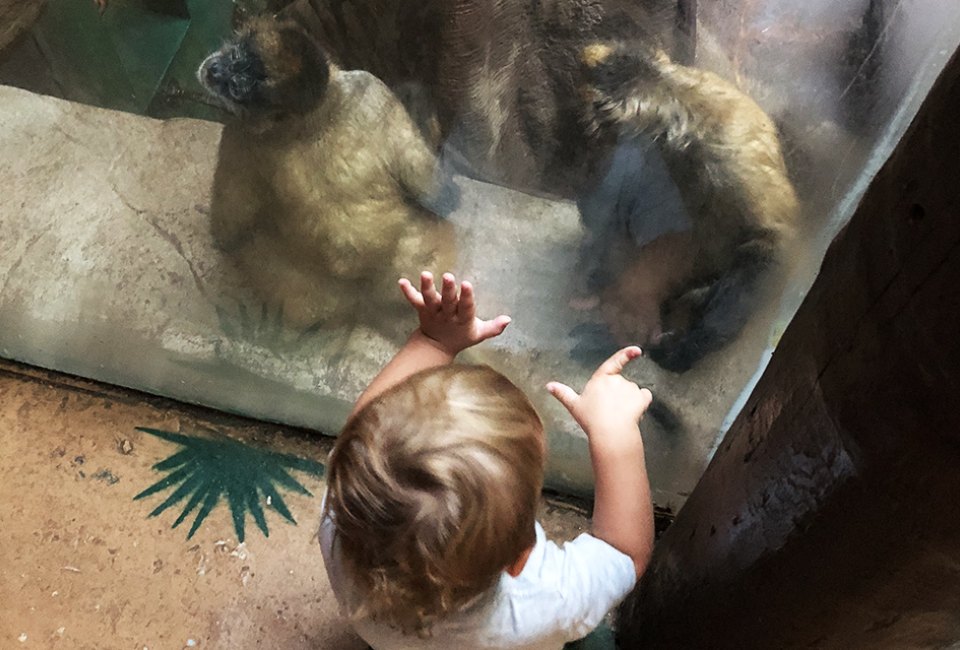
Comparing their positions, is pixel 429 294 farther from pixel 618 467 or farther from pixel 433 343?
pixel 618 467

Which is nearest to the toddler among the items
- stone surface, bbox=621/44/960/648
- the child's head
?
the child's head

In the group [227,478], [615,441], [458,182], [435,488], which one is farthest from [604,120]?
[227,478]

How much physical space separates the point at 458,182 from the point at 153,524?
0.85 m

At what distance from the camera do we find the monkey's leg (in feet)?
3.77

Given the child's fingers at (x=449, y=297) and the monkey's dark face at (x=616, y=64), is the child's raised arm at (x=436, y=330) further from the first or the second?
the monkey's dark face at (x=616, y=64)

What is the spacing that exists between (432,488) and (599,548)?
0.32m

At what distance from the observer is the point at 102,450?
1.53 metres

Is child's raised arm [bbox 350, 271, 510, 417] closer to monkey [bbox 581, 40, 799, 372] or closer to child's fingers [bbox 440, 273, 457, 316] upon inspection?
child's fingers [bbox 440, 273, 457, 316]

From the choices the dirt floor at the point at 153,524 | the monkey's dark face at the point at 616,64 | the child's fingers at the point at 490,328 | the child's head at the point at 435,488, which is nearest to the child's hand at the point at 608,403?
the child's fingers at the point at 490,328

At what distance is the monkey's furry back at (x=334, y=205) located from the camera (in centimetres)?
119

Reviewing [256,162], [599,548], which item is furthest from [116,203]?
[599,548]

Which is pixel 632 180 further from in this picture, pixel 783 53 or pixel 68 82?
pixel 68 82

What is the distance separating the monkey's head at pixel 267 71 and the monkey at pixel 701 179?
1.28ft

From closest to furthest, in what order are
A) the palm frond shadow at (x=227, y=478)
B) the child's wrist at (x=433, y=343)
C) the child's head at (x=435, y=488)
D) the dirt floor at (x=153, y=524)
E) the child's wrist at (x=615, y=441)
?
the child's head at (x=435, y=488), the child's wrist at (x=615, y=441), the child's wrist at (x=433, y=343), the dirt floor at (x=153, y=524), the palm frond shadow at (x=227, y=478)
